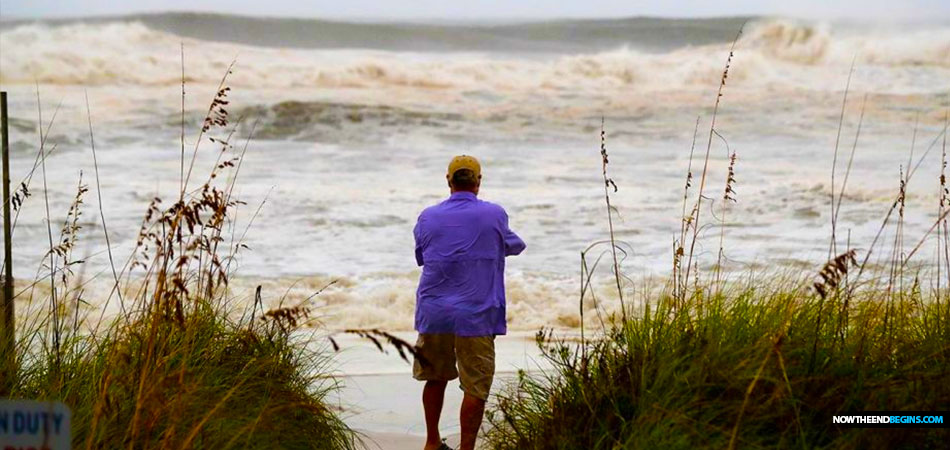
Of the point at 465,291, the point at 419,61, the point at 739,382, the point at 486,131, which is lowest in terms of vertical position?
the point at 739,382

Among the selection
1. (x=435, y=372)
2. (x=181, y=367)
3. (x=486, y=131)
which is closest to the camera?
(x=181, y=367)

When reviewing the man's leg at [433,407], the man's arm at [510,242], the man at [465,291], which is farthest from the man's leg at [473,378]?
the man's arm at [510,242]

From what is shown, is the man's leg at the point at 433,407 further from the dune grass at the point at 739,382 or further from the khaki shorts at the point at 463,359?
the dune grass at the point at 739,382

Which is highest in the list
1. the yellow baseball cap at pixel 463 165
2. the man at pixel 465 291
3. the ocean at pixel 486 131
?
the ocean at pixel 486 131

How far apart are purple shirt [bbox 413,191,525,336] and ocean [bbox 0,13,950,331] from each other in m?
8.85

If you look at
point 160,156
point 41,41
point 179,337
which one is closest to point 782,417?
point 179,337

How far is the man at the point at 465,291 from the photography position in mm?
4809

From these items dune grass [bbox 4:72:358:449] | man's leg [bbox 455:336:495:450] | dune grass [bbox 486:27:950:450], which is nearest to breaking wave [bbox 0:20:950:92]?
man's leg [bbox 455:336:495:450]

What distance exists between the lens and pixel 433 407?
4.97 metres

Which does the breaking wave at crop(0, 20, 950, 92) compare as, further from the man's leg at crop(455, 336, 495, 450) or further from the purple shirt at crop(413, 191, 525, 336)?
the man's leg at crop(455, 336, 495, 450)

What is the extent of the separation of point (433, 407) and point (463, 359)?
25 centimetres

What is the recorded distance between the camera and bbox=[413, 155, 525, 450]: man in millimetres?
4809

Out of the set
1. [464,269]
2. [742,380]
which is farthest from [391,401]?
[742,380]

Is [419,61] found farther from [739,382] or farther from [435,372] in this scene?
[739,382]
